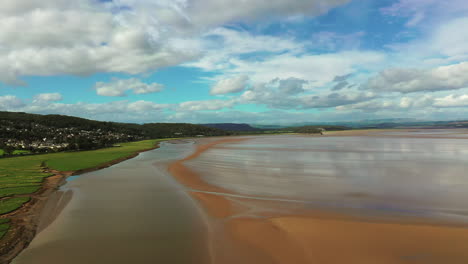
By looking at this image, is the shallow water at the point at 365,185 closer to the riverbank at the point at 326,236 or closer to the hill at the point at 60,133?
the riverbank at the point at 326,236

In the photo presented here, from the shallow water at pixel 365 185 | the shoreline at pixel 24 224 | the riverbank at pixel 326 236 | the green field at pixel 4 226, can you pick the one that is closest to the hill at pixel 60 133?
the shoreline at pixel 24 224

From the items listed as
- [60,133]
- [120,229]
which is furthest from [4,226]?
[60,133]

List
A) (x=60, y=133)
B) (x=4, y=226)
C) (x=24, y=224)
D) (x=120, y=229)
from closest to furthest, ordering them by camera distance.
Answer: (x=4, y=226), (x=120, y=229), (x=24, y=224), (x=60, y=133)

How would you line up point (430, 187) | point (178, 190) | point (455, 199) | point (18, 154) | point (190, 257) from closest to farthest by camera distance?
point (190, 257) → point (455, 199) → point (430, 187) → point (178, 190) → point (18, 154)

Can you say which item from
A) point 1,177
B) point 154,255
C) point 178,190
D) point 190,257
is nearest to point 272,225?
point 190,257

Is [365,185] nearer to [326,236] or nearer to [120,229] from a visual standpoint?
[326,236]

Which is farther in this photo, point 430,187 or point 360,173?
point 360,173

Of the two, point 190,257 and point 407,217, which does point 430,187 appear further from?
point 190,257
